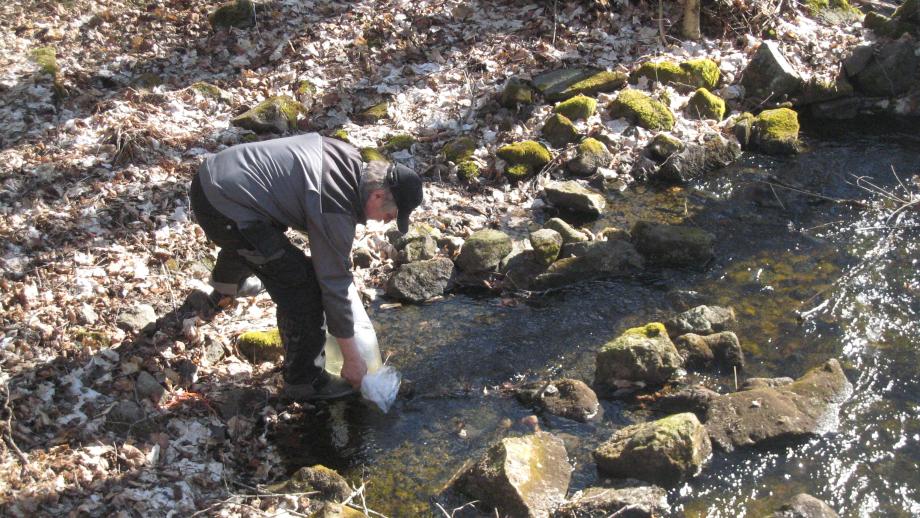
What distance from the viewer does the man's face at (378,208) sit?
441cm

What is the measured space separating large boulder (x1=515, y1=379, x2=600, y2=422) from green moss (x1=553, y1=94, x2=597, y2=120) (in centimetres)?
426

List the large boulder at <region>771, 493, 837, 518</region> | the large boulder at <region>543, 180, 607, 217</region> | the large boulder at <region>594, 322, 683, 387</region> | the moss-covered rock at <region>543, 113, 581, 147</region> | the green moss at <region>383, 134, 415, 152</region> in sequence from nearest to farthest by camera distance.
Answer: the large boulder at <region>771, 493, 837, 518</region>
the large boulder at <region>594, 322, 683, 387</region>
the large boulder at <region>543, 180, 607, 217</region>
the green moss at <region>383, 134, 415, 152</region>
the moss-covered rock at <region>543, 113, 581, 147</region>

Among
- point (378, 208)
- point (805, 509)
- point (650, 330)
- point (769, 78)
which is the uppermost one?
point (378, 208)

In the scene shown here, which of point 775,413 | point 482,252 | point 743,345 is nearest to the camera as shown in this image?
point 775,413

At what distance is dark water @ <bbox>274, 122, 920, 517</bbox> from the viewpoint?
4.69 meters

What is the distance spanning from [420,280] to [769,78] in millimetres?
5605

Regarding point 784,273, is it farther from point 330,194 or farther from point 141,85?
point 141,85

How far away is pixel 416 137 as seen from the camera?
28.2ft

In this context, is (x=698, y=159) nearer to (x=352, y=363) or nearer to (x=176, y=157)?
(x=352, y=363)

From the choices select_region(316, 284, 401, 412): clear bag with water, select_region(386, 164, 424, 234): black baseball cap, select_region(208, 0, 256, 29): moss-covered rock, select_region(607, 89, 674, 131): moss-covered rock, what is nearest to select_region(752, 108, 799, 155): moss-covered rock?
select_region(607, 89, 674, 131): moss-covered rock

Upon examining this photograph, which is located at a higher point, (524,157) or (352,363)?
(524,157)

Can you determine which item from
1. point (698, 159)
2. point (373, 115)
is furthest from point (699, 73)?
point (373, 115)

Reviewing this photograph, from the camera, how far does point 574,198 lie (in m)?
7.64

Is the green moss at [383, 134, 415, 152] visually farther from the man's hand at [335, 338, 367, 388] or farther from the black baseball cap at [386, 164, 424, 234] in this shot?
the black baseball cap at [386, 164, 424, 234]
